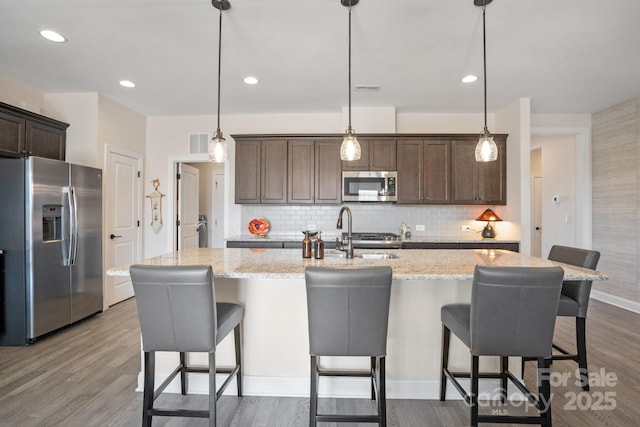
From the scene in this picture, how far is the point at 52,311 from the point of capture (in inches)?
125

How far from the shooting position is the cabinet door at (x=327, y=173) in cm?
446

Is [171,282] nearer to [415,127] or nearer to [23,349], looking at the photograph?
[23,349]

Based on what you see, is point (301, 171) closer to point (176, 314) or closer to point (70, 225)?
point (70, 225)

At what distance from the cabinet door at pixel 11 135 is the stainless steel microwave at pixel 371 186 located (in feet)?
11.7

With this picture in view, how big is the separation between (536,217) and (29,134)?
791 centimetres

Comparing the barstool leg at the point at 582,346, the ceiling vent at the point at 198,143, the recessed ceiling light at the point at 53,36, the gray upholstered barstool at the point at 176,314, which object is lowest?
the barstool leg at the point at 582,346

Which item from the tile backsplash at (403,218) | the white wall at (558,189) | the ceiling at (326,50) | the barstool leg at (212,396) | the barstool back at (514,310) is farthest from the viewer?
the white wall at (558,189)

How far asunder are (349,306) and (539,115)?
189 inches

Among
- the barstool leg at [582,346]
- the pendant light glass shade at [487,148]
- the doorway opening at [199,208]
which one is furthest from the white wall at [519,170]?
the doorway opening at [199,208]

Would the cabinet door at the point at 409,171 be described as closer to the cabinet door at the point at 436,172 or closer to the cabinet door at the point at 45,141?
the cabinet door at the point at 436,172

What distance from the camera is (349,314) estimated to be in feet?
5.08

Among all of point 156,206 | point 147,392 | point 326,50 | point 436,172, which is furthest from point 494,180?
→ point 156,206

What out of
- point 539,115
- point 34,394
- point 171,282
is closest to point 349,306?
point 171,282

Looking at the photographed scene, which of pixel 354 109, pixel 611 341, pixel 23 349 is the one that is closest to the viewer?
pixel 23 349
